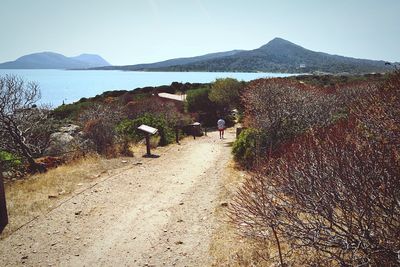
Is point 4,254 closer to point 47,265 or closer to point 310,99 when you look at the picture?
point 47,265

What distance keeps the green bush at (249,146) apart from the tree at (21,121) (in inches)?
300

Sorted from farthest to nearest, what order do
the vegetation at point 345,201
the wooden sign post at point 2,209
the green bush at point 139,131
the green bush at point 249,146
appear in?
the green bush at point 139,131, the green bush at point 249,146, the wooden sign post at point 2,209, the vegetation at point 345,201

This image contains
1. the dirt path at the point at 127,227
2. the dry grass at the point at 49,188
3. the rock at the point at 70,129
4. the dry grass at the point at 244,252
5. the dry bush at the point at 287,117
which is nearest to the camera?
the dry grass at the point at 244,252

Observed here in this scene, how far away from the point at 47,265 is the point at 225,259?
3.10 meters

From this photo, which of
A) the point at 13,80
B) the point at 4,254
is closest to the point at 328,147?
the point at 4,254

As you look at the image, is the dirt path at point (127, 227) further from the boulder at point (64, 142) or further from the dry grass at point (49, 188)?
the boulder at point (64, 142)

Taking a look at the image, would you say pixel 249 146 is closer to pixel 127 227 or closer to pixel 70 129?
pixel 127 227

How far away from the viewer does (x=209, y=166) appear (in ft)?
42.8

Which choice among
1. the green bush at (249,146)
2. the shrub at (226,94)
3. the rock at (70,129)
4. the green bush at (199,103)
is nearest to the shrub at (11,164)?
the rock at (70,129)

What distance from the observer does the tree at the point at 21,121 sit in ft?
45.1

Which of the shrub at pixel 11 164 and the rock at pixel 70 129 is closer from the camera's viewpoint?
the shrub at pixel 11 164

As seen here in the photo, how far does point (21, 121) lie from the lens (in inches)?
592

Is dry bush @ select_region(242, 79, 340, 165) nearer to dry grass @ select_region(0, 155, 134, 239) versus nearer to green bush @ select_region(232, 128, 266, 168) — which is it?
green bush @ select_region(232, 128, 266, 168)

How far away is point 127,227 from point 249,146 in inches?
280
